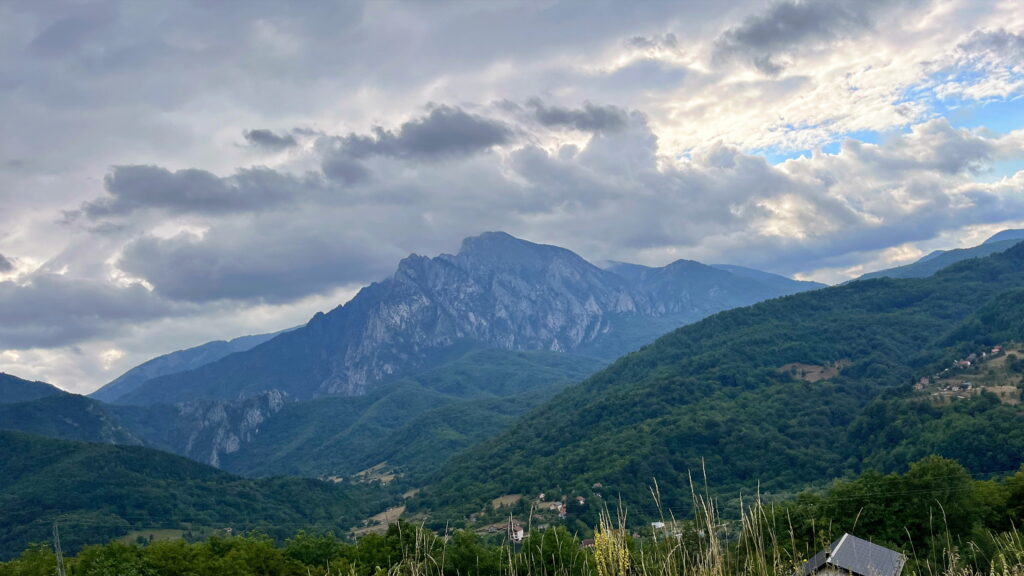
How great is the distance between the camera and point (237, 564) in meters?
52.7

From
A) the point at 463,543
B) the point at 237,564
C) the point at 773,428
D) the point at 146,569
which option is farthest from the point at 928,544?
the point at 773,428

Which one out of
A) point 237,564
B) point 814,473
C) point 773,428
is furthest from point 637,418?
point 237,564

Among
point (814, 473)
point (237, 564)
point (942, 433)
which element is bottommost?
point (814, 473)

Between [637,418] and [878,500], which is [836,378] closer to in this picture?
[637,418]

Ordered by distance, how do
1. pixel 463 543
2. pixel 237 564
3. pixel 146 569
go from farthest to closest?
pixel 463 543 < pixel 237 564 < pixel 146 569

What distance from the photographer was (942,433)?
362 ft

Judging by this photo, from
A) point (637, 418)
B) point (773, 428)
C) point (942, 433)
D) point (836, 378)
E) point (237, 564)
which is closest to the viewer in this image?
point (237, 564)

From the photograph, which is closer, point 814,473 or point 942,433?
point 942,433

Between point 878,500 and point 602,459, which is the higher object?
point 878,500

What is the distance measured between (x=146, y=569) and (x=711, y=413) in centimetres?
15004

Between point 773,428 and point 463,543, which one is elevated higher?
point 463,543

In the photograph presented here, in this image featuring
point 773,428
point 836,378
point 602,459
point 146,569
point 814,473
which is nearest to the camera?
point 146,569

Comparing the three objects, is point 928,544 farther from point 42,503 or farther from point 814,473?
point 42,503

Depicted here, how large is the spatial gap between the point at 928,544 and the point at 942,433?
78414 millimetres
